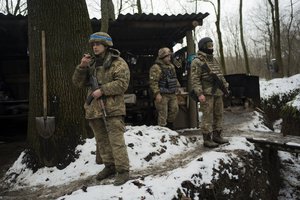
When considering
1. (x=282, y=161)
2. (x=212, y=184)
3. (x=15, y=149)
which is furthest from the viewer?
(x=15, y=149)

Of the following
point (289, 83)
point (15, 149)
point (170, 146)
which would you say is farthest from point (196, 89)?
point (289, 83)

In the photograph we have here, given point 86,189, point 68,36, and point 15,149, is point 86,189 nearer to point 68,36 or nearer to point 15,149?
point 68,36

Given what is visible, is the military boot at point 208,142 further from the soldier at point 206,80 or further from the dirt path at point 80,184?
the dirt path at point 80,184

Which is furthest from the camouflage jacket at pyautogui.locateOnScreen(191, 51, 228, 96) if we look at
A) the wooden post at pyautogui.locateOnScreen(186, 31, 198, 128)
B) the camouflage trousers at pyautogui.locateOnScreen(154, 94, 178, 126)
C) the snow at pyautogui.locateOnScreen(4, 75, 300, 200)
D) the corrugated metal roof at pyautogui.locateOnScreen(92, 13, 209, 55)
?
the wooden post at pyautogui.locateOnScreen(186, 31, 198, 128)

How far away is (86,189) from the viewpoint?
12.2 ft

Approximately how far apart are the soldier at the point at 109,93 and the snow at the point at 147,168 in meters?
0.32

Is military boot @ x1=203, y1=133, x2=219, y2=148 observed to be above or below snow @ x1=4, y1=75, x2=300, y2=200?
above

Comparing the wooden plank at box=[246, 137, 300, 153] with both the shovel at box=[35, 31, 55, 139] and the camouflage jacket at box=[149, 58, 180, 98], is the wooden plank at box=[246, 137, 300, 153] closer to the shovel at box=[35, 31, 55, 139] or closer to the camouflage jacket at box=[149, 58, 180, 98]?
the camouflage jacket at box=[149, 58, 180, 98]

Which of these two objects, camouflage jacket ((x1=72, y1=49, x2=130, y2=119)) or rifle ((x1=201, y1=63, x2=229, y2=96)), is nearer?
camouflage jacket ((x1=72, y1=49, x2=130, y2=119))

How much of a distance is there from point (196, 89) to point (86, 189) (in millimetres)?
2574

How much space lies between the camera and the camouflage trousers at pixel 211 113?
17.4 feet

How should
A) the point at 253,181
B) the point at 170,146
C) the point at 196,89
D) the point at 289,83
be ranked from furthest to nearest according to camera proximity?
the point at 289,83 → the point at 170,146 → the point at 196,89 → the point at 253,181

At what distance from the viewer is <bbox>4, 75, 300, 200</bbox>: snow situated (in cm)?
362

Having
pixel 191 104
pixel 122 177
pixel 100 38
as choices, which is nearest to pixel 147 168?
pixel 122 177
